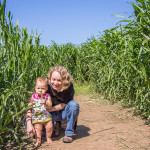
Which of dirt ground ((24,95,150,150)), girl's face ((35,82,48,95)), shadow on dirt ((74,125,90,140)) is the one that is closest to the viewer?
dirt ground ((24,95,150,150))

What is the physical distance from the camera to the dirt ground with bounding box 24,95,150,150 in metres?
2.30

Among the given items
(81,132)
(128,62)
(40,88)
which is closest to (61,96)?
(40,88)

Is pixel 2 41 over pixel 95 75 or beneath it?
over

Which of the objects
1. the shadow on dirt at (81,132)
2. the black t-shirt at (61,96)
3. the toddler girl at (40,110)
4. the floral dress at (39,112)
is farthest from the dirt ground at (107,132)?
the black t-shirt at (61,96)

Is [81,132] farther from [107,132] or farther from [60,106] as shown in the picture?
[60,106]

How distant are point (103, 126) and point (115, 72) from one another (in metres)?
1.36

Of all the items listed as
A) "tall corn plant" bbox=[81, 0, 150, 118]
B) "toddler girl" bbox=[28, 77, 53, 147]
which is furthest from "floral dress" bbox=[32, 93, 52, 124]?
"tall corn plant" bbox=[81, 0, 150, 118]

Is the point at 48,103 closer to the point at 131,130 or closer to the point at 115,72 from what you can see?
the point at 131,130

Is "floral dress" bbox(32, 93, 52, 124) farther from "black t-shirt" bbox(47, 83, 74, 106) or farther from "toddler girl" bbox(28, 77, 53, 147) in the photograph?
"black t-shirt" bbox(47, 83, 74, 106)

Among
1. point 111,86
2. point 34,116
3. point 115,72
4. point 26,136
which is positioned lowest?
point 26,136

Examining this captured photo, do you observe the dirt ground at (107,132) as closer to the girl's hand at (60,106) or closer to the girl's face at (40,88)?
the girl's hand at (60,106)

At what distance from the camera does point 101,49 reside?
4.73 m

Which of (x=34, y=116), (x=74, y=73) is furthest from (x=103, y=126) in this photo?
(x=74, y=73)

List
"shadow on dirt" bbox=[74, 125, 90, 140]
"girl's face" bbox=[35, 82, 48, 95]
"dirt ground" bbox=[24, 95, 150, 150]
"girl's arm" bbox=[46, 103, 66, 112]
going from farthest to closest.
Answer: "shadow on dirt" bbox=[74, 125, 90, 140] < "girl's arm" bbox=[46, 103, 66, 112] < "girl's face" bbox=[35, 82, 48, 95] < "dirt ground" bbox=[24, 95, 150, 150]
